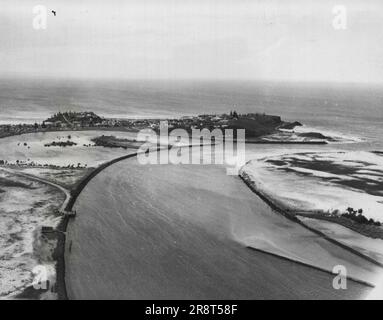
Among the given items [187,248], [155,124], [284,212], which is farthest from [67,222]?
[155,124]

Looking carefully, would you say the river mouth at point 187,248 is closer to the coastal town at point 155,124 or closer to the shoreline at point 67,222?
the shoreline at point 67,222

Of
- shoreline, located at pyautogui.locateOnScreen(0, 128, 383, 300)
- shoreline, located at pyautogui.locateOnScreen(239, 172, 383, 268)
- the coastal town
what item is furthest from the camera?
the coastal town

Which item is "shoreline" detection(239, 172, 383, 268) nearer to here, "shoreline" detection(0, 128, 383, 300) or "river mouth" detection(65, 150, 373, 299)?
"shoreline" detection(0, 128, 383, 300)

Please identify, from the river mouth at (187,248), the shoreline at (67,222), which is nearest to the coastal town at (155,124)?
the shoreline at (67,222)

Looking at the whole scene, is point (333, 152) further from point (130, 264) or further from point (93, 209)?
point (130, 264)

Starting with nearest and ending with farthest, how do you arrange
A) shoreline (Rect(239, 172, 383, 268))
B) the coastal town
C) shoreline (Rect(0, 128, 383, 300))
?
shoreline (Rect(0, 128, 383, 300))
shoreline (Rect(239, 172, 383, 268))
the coastal town

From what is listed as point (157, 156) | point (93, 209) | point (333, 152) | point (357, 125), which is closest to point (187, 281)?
point (93, 209)

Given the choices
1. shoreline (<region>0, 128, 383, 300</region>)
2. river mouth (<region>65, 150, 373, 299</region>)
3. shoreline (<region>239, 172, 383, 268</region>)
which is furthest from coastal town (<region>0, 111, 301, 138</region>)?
river mouth (<region>65, 150, 373, 299</region>)

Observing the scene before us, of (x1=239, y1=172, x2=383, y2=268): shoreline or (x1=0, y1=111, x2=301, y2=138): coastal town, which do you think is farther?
(x1=0, y1=111, x2=301, y2=138): coastal town
